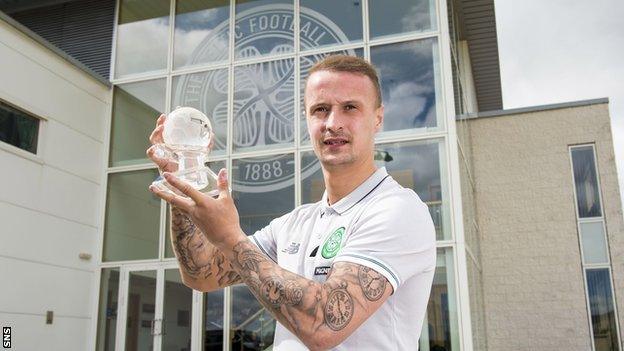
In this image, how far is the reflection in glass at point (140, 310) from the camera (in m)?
8.90

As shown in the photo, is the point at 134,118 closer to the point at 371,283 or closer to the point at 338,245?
the point at 338,245

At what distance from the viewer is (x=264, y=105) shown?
9172mm

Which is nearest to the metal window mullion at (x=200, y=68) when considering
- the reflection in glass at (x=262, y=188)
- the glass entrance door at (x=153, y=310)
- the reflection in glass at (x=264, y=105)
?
the reflection in glass at (x=264, y=105)


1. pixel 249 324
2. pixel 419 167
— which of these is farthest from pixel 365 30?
pixel 249 324

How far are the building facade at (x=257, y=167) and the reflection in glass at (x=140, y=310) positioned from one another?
0.09 ft

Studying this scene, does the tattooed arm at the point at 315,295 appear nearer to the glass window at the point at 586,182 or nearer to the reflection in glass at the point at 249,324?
the reflection in glass at the point at 249,324

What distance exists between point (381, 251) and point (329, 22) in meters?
8.03

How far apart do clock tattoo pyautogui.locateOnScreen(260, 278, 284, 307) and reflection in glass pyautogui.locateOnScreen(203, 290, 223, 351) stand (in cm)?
742

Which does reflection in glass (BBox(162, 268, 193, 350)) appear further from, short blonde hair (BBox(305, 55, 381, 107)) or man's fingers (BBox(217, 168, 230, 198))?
man's fingers (BBox(217, 168, 230, 198))

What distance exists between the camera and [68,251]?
8.94 meters

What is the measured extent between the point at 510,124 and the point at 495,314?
3381 mm

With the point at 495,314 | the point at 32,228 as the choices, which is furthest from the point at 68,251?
the point at 495,314

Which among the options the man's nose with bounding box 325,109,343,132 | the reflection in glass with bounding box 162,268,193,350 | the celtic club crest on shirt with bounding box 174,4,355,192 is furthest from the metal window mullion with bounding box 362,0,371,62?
the man's nose with bounding box 325,109,343,132

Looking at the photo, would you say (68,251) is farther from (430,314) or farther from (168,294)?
(430,314)
